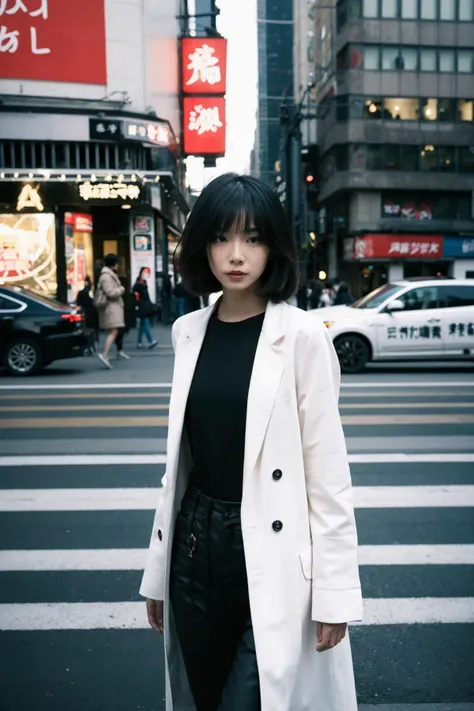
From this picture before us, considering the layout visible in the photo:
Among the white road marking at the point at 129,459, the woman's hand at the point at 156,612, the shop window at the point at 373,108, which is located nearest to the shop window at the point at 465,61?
the shop window at the point at 373,108

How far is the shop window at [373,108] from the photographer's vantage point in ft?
152

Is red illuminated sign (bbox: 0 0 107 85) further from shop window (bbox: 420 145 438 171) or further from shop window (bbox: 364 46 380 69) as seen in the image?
shop window (bbox: 420 145 438 171)

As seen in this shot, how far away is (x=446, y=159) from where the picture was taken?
46938 millimetres

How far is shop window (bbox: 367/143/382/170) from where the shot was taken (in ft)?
A: 153

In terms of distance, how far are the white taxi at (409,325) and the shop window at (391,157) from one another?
3423 centimetres

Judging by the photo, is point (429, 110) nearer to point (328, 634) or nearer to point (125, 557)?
point (125, 557)

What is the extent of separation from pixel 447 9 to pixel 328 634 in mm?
50044

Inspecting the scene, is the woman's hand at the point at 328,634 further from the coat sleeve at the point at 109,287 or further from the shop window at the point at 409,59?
the shop window at the point at 409,59

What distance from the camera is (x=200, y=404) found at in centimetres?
212

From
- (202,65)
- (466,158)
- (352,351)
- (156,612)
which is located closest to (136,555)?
(156,612)

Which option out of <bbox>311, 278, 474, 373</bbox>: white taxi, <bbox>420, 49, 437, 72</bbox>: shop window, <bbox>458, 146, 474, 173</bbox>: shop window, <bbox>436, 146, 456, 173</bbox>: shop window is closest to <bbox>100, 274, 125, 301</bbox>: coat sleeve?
<bbox>311, 278, 474, 373</bbox>: white taxi

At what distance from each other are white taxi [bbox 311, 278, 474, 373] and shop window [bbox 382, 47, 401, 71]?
35.9m

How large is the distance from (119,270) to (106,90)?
6.24 metres

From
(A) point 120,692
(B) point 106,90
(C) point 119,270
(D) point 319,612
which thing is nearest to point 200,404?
(D) point 319,612
